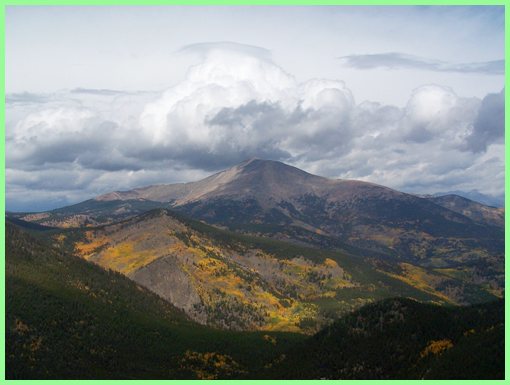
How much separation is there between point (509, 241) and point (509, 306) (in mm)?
36356

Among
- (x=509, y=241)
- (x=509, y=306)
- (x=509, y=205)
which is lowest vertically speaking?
(x=509, y=306)

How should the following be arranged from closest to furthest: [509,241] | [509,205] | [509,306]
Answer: [509,205], [509,241], [509,306]

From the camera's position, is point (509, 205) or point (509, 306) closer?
point (509, 205)

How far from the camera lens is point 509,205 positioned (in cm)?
12369

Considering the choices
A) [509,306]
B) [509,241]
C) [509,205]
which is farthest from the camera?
[509,306]

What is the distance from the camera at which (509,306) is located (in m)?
174

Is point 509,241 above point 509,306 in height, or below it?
above

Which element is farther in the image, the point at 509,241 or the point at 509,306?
the point at 509,306

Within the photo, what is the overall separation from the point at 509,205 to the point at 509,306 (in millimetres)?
65429

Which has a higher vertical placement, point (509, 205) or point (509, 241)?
point (509, 205)

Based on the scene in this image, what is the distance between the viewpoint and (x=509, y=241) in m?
149

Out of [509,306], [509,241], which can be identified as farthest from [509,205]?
[509,306]

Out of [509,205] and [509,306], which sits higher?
[509,205]

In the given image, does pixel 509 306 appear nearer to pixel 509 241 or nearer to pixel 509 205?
pixel 509 241
